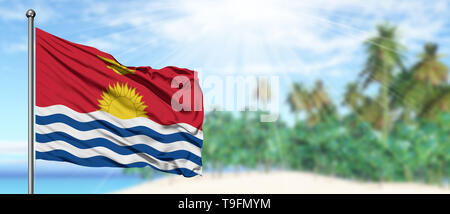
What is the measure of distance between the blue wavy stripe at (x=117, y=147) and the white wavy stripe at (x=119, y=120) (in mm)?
364

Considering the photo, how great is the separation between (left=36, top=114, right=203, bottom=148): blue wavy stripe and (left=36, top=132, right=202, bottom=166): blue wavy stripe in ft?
0.69

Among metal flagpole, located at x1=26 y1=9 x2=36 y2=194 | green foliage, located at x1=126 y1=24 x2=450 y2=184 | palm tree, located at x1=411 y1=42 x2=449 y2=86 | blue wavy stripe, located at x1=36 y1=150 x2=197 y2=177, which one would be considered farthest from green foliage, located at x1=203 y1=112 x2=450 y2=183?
metal flagpole, located at x1=26 y1=9 x2=36 y2=194

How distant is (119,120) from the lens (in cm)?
786

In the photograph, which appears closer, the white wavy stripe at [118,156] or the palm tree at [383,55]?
the white wavy stripe at [118,156]

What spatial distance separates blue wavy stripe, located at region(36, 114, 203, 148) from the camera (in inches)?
288

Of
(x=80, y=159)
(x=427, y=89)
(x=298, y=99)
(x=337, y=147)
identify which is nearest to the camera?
(x=80, y=159)

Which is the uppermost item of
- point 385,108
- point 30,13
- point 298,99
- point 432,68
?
point 298,99

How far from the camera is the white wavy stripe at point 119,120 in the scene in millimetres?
7352

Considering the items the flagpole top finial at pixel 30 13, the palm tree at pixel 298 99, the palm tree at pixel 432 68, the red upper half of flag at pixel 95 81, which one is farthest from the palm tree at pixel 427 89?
the flagpole top finial at pixel 30 13

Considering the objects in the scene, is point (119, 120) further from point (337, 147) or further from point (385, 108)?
point (337, 147)

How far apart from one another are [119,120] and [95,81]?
827mm

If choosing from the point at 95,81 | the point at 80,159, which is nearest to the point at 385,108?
the point at 95,81

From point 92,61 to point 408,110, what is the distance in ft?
130

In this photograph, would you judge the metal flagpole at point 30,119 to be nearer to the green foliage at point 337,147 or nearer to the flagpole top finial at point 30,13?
the flagpole top finial at point 30,13
